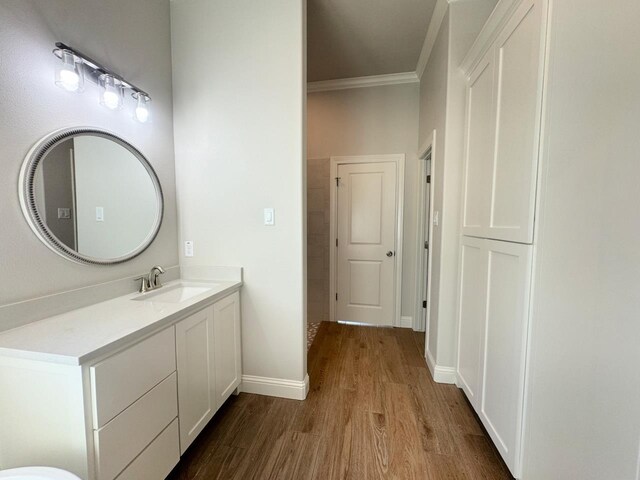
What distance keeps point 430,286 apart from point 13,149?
267cm

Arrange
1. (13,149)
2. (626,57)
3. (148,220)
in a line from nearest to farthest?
Answer: 1. (626,57)
2. (13,149)
3. (148,220)

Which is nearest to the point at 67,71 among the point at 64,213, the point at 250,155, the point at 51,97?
the point at 51,97

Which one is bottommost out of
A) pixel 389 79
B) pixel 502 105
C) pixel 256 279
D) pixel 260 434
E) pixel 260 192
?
pixel 260 434

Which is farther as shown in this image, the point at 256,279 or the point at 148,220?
the point at 256,279

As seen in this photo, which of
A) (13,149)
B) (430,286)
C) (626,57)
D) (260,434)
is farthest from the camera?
(430,286)

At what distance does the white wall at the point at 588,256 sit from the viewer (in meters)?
0.74

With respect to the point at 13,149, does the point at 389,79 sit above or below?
above

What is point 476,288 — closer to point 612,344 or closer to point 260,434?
point 612,344

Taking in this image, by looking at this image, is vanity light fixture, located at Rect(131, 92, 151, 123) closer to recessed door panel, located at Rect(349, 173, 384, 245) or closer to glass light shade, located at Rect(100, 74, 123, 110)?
glass light shade, located at Rect(100, 74, 123, 110)

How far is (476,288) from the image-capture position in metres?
1.63

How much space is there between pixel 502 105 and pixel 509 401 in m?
1.45

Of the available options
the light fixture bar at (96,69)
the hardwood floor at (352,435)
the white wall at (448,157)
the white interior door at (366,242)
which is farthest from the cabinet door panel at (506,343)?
the light fixture bar at (96,69)

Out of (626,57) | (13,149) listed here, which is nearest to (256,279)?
(13,149)

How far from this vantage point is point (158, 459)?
115cm
